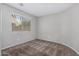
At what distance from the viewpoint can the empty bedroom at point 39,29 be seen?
7.13ft

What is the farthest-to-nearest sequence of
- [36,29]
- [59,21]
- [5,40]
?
[36,29] → [59,21] → [5,40]

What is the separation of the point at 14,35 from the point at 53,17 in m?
2.36

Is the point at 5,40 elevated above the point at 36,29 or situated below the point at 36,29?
below

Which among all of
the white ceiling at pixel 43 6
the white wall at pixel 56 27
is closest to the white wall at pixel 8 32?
the white ceiling at pixel 43 6

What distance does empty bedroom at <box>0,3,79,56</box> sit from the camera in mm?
2172

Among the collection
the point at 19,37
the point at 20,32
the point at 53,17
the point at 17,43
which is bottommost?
the point at 17,43

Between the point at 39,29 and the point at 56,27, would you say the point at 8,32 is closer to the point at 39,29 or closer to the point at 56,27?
the point at 39,29

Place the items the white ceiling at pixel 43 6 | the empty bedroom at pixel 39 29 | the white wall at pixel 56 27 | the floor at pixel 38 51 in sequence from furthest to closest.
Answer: the white wall at pixel 56 27
the white ceiling at pixel 43 6
the empty bedroom at pixel 39 29
the floor at pixel 38 51

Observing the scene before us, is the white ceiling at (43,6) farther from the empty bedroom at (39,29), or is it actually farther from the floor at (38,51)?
the floor at (38,51)

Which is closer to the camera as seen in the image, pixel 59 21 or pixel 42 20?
pixel 59 21

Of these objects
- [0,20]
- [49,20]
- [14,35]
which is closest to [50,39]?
[49,20]

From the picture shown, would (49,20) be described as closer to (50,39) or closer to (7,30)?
(50,39)

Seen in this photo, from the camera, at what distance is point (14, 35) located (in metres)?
2.80

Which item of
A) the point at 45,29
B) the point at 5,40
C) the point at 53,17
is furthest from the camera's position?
the point at 45,29
